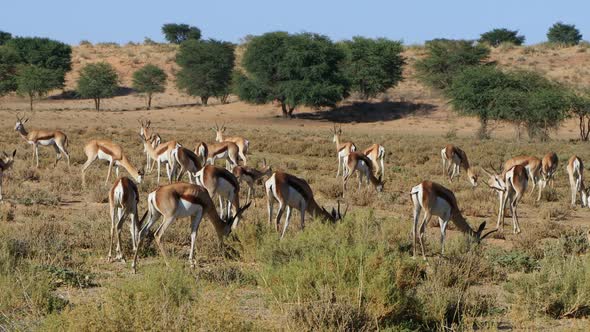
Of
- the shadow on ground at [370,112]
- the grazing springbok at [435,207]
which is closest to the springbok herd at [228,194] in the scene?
the grazing springbok at [435,207]

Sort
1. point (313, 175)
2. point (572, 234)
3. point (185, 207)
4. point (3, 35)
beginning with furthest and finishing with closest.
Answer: point (3, 35) → point (313, 175) → point (572, 234) → point (185, 207)

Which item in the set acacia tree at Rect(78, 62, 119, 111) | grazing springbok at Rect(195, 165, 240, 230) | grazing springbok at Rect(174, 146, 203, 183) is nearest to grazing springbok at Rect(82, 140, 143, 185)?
grazing springbok at Rect(174, 146, 203, 183)

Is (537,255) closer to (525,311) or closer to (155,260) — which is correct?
(525,311)

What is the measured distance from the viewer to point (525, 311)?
648 cm

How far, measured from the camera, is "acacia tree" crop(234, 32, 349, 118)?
48.8 metres

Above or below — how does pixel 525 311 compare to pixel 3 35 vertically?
below

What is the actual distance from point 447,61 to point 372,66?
5.36m

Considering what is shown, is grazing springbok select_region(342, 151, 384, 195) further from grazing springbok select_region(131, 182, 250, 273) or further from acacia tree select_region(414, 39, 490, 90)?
acacia tree select_region(414, 39, 490, 90)

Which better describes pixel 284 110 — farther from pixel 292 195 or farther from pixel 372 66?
pixel 292 195

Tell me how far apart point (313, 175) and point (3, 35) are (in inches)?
2648

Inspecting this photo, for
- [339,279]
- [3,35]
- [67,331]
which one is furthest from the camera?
[3,35]

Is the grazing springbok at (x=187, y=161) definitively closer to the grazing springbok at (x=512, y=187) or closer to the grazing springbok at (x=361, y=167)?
the grazing springbok at (x=361, y=167)

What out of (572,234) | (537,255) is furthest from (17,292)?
(572,234)

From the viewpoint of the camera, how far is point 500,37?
80.2 meters
